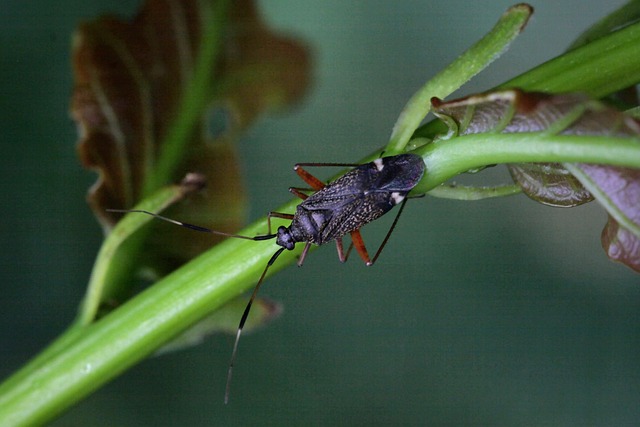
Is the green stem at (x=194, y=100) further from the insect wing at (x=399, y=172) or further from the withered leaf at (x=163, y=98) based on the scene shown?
the insect wing at (x=399, y=172)

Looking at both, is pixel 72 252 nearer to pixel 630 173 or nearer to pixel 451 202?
pixel 451 202

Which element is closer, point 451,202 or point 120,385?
point 120,385

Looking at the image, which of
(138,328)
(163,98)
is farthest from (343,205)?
(163,98)

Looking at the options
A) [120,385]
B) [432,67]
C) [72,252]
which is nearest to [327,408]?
[120,385]

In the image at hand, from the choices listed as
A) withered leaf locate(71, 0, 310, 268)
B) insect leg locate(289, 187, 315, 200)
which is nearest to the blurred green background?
withered leaf locate(71, 0, 310, 268)

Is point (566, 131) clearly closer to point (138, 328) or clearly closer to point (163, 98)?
point (138, 328)
